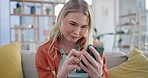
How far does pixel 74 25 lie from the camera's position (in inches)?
40.1

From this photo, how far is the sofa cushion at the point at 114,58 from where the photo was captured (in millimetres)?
1657

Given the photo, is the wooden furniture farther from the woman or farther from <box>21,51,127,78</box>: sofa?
the woman

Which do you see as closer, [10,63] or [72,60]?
[72,60]

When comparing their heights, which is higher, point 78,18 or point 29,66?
point 78,18

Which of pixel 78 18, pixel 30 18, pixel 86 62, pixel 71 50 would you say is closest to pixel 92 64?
pixel 86 62

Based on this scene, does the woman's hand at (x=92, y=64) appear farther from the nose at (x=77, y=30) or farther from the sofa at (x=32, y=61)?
the sofa at (x=32, y=61)

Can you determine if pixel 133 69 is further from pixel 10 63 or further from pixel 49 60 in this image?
pixel 10 63

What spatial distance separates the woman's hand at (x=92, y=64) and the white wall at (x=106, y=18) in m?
5.52

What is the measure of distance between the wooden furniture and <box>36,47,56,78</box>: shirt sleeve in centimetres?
412

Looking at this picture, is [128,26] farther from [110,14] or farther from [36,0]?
[36,0]

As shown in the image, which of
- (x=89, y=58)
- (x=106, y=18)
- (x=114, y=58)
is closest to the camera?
(x=89, y=58)

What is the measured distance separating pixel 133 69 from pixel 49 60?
70 centimetres

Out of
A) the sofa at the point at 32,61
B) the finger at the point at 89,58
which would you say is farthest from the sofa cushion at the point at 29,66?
the finger at the point at 89,58

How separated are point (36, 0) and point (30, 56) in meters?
3.90
